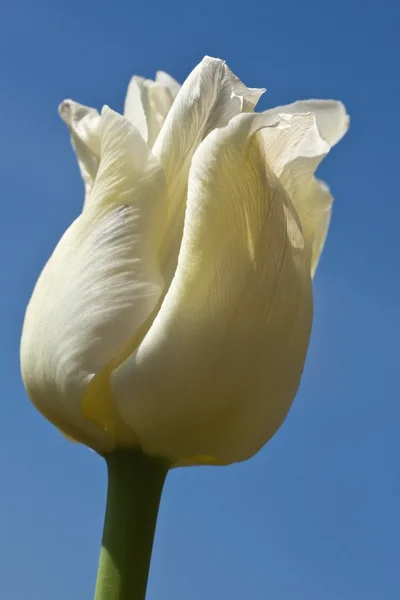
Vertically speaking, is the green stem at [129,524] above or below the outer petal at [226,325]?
below

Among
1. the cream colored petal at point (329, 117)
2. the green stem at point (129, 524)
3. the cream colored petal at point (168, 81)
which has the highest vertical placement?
the cream colored petal at point (168, 81)

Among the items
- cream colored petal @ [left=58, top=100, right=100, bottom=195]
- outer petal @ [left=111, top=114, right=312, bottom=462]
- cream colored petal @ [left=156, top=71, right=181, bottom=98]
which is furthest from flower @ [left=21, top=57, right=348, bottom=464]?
cream colored petal @ [left=156, top=71, right=181, bottom=98]

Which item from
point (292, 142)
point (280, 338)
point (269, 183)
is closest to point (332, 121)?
point (292, 142)

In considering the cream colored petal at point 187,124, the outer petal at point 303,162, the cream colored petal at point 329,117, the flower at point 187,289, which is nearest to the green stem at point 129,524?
the flower at point 187,289

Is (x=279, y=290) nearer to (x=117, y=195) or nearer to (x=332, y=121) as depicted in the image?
(x=117, y=195)

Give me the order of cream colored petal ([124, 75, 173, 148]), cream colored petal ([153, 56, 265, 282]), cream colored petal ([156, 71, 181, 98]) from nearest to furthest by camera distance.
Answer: cream colored petal ([153, 56, 265, 282]) < cream colored petal ([124, 75, 173, 148]) < cream colored petal ([156, 71, 181, 98])

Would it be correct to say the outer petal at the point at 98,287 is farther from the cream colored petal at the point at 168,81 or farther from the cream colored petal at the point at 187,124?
the cream colored petal at the point at 168,81

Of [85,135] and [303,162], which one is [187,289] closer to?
[303,162]

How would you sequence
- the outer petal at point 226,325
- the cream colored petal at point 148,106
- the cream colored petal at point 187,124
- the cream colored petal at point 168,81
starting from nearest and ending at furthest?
the outer petal at point 226,325, the cream colored petal at point 187,124, the cream colored petal at point 148,106, the cream colored petal at point 168,81

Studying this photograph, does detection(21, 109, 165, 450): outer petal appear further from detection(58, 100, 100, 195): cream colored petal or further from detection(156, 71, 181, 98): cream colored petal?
detection(156, 71, 181, 98): cream colored petal
